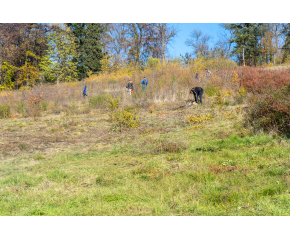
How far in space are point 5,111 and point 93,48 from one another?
16.0 m

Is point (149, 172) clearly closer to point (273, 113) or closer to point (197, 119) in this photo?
point (273, 113)

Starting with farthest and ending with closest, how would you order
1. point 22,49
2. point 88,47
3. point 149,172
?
point 88,47, point 22,49, point 149,172

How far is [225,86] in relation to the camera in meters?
16.8

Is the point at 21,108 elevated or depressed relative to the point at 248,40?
depressed

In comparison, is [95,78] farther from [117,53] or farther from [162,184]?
[162,184]

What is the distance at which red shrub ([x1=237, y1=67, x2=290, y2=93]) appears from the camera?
1365cm

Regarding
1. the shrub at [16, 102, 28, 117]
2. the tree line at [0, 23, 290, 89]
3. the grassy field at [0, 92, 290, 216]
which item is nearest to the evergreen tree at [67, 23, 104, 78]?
the tree line at [0, 23, 290, 89]

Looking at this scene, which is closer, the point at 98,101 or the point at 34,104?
the point at 34,104

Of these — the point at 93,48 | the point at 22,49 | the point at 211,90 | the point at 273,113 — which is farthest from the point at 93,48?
the point at 273,113

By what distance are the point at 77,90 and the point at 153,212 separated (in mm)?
19477

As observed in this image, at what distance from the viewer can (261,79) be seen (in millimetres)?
15250

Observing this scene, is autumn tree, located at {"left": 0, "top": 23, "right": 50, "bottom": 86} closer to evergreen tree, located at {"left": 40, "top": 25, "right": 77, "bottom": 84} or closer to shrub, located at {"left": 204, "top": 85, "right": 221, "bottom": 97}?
evergreen tree, located at {"left": 40, "top": 25, "right": 77, "bottom": 84}

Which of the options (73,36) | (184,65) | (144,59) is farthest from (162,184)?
(73,36)

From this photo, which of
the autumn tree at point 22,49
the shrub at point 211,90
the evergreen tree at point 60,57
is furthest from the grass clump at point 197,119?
the evergreen tree at point 60,57
